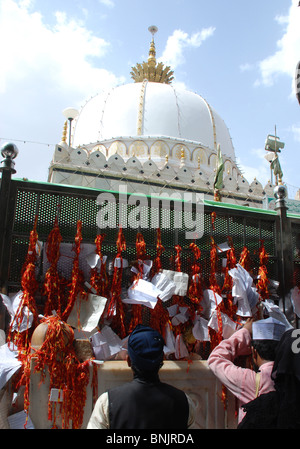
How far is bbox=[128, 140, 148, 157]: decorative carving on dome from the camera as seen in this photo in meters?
19.0

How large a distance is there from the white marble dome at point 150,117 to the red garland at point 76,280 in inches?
658

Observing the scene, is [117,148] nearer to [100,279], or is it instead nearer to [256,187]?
[256,187]

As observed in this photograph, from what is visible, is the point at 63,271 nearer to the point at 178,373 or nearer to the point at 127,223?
the point at 127,223

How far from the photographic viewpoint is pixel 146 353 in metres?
2.06

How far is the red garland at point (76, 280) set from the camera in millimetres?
3355

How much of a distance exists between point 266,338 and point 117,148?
57.0 ft

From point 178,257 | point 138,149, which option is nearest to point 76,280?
point 178,257

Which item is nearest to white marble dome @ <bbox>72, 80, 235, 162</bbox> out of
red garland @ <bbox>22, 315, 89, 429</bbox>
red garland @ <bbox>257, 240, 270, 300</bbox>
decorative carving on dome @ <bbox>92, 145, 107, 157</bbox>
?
decorative carving on dome @ <bbox>92, 145, 107, 157</bbox>

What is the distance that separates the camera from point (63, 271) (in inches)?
140

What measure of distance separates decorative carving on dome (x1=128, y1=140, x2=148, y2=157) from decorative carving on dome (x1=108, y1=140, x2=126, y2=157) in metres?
0.32

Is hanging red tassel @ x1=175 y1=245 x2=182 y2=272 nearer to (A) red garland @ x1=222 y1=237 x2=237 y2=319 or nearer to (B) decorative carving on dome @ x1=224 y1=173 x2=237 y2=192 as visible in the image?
(A) red garland @ x1=222 y1=237 x2=237 y2=319

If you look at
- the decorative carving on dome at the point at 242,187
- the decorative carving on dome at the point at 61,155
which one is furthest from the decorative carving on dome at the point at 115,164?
the decorative carving on dome at the point at 242,187
